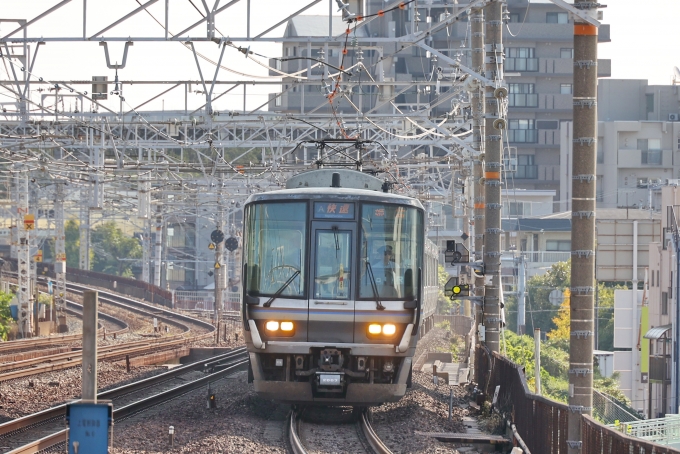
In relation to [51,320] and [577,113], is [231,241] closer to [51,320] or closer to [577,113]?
[51,320]

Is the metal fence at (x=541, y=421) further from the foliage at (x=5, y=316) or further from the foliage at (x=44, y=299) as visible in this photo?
the foliage at (x=44, y=299)

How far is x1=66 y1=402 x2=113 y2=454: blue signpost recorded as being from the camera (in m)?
8.40

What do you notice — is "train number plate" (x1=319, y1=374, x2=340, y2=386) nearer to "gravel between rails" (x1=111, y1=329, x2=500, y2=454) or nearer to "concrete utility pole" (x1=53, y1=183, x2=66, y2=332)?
"gravel between rails" (x1=111, y1=329, x2=500, y2=454)

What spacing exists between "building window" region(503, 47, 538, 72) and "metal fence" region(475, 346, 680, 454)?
60263mm

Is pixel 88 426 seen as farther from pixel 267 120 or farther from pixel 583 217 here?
pixel 267 120

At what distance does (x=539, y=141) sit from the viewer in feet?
256

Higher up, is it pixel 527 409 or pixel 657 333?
pixel 527 409

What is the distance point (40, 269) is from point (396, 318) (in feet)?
155

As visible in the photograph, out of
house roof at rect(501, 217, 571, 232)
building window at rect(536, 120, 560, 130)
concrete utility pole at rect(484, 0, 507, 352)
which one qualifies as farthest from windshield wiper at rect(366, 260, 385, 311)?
building window at rect(536, 120, 560, 130)

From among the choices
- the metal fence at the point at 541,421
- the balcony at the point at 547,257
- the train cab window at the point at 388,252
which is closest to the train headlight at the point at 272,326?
the train cab window at the point at 388,252

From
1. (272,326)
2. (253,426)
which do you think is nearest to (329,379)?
(272,326)

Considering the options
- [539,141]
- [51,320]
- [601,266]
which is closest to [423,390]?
[601,266]

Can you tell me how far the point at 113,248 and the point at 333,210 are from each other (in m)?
77.7

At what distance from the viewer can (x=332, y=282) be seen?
1397 cm
